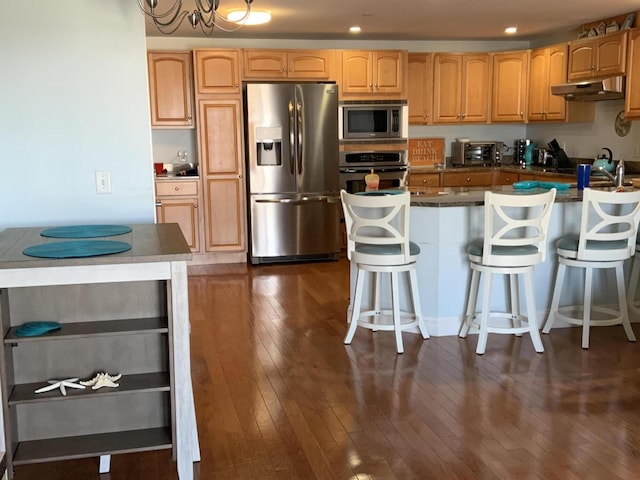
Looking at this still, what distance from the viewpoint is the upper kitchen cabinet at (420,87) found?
7.19m

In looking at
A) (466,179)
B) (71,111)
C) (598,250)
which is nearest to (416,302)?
(598,250)

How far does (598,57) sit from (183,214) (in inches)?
164

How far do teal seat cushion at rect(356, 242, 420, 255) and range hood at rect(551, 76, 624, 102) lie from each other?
9.67 feet

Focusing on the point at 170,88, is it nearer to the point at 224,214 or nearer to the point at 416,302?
the point at 224,214

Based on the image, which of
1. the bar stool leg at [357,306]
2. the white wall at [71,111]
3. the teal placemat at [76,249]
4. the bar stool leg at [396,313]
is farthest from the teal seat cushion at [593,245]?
the teal placemat at [76,249]

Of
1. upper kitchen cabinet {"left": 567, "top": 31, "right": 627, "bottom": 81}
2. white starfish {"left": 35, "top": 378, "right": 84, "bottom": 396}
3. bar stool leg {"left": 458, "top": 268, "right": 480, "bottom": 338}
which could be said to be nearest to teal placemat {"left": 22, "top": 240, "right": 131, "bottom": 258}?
white starfish {"left": 35, "top": 378, "right": 84, "bottom": 396}

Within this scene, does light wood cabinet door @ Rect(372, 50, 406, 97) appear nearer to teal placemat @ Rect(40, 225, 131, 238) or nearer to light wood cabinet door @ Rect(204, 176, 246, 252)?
light wood cabinet door @ Rect(204, 176, 246, 252)

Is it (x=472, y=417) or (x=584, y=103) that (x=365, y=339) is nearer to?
(x=472, y=417)

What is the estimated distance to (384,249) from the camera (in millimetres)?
4031

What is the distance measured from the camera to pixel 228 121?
6586 mm

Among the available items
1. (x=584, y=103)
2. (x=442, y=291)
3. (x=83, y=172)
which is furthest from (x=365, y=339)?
(x=584, y=103)

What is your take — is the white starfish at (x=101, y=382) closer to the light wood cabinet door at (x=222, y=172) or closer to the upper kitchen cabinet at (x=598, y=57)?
the light wood cabinet door at (x=222, y=172)

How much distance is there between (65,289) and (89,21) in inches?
50.0

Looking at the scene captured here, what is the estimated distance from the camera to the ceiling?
5.28 metres
